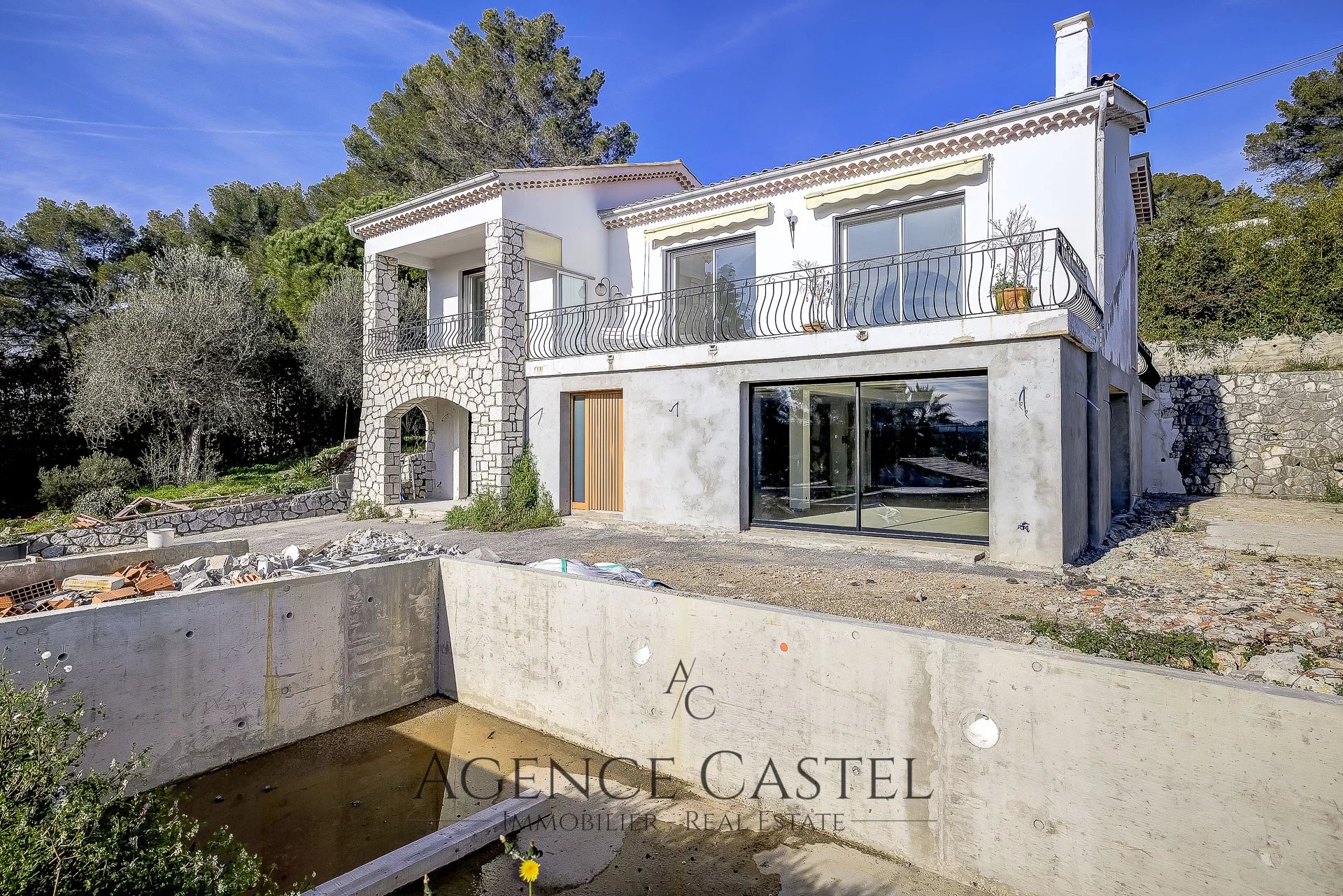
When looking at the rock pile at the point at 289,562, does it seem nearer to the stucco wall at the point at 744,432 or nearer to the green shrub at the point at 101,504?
the stucco wall at the point at 744,432

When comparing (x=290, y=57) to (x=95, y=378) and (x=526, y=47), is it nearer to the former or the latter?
(x=95, y=378)

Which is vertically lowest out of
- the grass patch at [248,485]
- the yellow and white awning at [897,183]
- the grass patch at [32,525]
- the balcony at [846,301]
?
the grass patch at [32,525]

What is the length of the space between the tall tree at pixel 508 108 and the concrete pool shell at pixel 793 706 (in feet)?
61.6

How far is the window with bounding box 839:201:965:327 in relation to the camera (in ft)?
31.1

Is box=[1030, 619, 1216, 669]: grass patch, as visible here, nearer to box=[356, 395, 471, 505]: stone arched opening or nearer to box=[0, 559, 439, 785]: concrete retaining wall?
box=[0, 559, 439, 785]: concrete retaining wall

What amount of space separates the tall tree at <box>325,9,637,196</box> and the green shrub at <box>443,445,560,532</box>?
42.4 feet

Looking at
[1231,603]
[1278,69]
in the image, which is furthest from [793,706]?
[1278,69]

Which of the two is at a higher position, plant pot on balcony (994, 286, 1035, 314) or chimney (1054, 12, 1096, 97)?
chimney (1054, 12, 1096, 97)

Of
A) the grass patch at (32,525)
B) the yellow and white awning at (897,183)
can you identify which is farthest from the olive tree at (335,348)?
the yellow and white awning at (897,183)

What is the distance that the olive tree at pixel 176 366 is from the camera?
49.0ft

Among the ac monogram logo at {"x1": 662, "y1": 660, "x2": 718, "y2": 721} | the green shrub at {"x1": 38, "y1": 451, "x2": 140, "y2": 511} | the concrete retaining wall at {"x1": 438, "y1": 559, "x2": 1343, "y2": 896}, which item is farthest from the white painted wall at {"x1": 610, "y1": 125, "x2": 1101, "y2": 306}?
the green shrub at {"x1": 38, "y1": 451, "x2": 140, "y2": 511}

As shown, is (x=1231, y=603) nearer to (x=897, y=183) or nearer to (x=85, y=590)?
(x=897, y=183)

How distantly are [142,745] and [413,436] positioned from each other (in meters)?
15.2

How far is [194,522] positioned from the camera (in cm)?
1225
